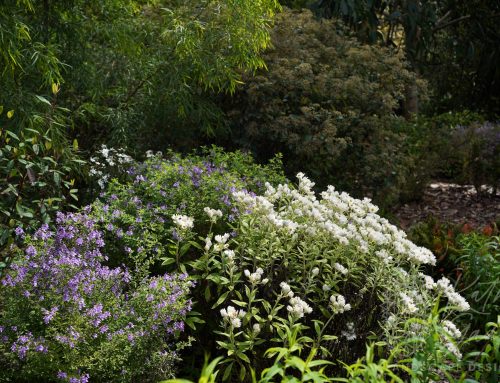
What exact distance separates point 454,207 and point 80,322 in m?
5.78

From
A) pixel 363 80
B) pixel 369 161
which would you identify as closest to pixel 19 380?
pixel 369 161

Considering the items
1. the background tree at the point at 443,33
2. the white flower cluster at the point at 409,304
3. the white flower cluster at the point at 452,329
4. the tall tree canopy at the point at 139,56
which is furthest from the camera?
the background tree at the point at 443,33

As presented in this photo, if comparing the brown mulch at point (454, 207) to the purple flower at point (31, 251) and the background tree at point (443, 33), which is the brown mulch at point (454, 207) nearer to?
the background tree at point (443, 33)

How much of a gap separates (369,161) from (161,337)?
359 centimetres

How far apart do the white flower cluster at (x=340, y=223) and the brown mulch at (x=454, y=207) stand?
10.9ft

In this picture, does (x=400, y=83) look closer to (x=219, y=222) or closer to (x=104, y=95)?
(x=104, y=95)

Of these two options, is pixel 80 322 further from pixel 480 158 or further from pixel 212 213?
pixel 480 158

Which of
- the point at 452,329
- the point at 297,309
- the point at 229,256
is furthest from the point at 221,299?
the point at 452,329

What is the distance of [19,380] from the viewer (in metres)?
3.29

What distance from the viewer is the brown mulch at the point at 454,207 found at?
744 cm

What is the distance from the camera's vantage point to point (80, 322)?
296 centimetres

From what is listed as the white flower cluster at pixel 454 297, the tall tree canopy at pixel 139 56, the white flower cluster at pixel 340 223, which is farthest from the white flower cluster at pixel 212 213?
the tall tree canopy at pixel 139 56

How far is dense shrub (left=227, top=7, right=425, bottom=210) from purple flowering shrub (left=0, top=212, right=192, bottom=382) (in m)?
3.10

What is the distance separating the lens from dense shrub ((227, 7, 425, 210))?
6168 mm
